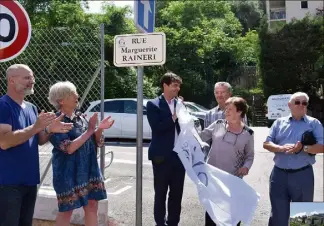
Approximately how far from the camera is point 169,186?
16.6ft

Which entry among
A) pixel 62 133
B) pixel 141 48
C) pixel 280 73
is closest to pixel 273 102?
pixel 141 48

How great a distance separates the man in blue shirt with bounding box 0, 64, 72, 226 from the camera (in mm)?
3445

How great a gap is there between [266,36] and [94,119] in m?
24.6

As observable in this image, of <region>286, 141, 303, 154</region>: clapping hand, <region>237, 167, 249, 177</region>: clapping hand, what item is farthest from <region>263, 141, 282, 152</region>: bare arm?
<region>237, 167, 249, 177</region>: clapping hand

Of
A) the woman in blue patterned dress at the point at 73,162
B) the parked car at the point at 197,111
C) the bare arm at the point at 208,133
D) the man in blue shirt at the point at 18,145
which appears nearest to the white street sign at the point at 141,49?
the woman in blue patterned dress at the point at 73,162

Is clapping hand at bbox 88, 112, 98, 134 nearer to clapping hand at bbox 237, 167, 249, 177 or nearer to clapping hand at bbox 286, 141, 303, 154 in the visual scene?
clapping hand at bbox 237, 167, 249, 177

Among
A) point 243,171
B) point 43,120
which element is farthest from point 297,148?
point 43,120

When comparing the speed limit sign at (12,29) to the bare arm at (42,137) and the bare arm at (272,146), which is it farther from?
the bare arm at (272,146)

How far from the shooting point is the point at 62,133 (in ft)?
12.9

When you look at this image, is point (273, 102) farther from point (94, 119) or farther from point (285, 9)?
point (285, 9)

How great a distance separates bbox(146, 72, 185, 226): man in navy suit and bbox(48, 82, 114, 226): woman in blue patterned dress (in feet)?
2.72

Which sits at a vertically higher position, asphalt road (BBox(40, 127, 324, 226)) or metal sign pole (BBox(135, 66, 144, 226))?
metal sign pole (BBox(135, 66, 144, 226))

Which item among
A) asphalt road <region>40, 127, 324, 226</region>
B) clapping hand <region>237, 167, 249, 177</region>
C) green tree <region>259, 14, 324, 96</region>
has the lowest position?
asphalt road <region>40, 127, 324, 226</region>

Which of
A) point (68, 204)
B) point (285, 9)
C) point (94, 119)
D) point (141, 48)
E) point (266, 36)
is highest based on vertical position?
point (285, 9)
